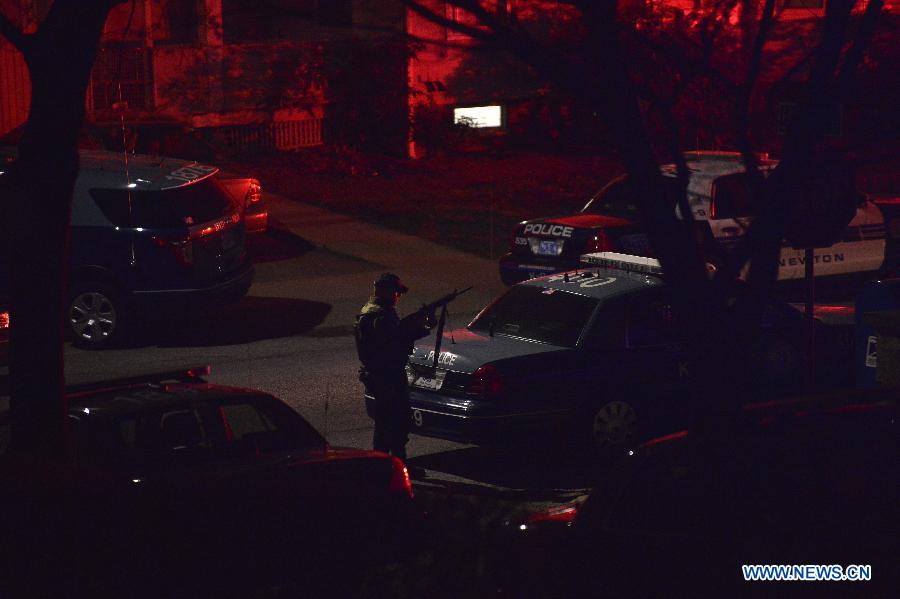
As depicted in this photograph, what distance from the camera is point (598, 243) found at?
17.0 m

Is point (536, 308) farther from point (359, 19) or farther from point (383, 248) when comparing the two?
point (359, 19)

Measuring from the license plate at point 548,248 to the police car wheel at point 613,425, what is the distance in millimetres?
6155

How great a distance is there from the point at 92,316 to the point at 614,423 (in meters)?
6.58

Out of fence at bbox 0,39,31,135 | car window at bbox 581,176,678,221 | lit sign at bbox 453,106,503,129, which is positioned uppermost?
fence at bbox 0,39,31,135

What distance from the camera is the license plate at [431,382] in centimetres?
1089

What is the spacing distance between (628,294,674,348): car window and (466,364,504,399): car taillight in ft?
4.05

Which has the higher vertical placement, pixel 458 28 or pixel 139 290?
pixel 458 28

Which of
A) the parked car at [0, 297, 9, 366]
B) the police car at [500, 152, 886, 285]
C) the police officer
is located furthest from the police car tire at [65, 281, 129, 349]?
the police officer

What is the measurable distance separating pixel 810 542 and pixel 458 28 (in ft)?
8.88

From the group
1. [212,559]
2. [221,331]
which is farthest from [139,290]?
[212,559]

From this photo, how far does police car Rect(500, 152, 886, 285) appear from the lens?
17000 mm

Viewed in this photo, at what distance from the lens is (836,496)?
542 centimetres

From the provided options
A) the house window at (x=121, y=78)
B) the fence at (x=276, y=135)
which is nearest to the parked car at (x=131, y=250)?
the house window at (x=121, y=78)

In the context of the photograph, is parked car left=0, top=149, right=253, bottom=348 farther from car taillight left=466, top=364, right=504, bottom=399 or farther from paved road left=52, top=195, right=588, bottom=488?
car taillight left=466, top=364, right=504, bottom=399
